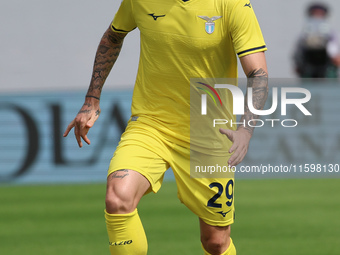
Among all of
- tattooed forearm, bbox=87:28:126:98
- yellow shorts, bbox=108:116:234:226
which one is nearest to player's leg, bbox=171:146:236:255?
yellow shorts, bbox=108:116:234:226

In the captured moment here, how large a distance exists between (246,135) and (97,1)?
32.9 feet

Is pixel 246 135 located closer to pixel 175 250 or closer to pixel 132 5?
pixel 132 5

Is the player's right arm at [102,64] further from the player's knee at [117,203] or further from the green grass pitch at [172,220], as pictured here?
the green grass pitch at [172,220]

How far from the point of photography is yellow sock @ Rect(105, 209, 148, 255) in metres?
3.82

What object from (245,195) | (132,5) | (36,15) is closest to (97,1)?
(36,15)

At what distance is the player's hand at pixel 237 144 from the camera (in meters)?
3.74

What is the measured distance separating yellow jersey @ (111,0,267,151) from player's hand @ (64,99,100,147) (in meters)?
0.26

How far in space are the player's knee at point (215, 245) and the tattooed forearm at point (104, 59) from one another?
1198 millimetres

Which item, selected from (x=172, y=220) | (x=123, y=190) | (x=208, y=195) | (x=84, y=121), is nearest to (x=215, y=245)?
(x=208, y=195)

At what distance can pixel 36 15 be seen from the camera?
13242 mm

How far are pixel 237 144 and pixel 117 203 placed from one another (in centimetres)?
72

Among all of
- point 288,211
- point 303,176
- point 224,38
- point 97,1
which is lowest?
point 303,176

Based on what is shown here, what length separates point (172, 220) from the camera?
24.0 ft

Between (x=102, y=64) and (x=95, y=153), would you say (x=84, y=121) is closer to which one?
(x=102, y=64)
